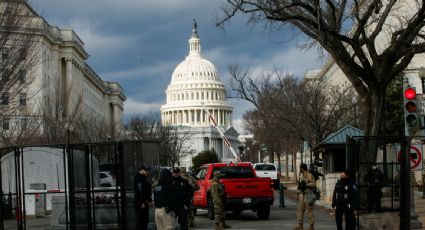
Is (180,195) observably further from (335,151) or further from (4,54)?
(335,151)

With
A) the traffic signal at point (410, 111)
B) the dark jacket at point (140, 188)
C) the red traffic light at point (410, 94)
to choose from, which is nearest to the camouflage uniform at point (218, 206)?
the dark jacket at point (140, 188)

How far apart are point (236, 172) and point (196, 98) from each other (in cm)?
15722

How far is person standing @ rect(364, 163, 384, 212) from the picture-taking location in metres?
16.9

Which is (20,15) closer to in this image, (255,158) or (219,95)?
(255,158)

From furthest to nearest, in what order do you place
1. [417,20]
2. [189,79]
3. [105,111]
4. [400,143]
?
[189,79] < [105,111] < [417,20] < [400,143]

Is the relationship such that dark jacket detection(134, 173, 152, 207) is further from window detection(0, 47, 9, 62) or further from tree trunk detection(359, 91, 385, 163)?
window detection(0, 47, 9, 62)

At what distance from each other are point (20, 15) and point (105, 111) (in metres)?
117

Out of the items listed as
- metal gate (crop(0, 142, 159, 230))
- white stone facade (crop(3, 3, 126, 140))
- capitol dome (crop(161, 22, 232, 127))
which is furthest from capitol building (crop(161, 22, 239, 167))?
metal gate (crop(0, 142, 159, 230))

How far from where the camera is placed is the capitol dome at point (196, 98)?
182 m

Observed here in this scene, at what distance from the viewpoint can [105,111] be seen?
469 ft

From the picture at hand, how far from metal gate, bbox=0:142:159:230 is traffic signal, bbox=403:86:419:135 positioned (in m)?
5.55

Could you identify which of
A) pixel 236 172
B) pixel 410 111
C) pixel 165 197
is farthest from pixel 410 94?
pixel 236 172

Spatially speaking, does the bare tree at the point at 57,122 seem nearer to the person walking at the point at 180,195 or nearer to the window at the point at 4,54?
the window at the point at 4,54

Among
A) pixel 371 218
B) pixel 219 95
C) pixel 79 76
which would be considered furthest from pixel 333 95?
pixel 219 95
